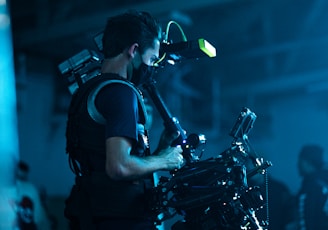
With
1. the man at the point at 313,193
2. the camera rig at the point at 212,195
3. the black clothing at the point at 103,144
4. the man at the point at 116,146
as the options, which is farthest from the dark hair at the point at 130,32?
the man at the point at 313,193

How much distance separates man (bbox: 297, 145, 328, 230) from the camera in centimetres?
523

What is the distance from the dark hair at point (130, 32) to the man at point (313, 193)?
3.35 m

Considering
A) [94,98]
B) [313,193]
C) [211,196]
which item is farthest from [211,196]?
[313,193]

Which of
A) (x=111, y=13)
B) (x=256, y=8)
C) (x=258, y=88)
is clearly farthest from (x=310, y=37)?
(x=111, y=13)

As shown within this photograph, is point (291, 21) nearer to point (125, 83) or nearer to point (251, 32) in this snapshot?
point (251, 32)

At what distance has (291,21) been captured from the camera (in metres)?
8.23

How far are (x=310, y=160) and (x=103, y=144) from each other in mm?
3821

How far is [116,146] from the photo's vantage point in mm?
2178

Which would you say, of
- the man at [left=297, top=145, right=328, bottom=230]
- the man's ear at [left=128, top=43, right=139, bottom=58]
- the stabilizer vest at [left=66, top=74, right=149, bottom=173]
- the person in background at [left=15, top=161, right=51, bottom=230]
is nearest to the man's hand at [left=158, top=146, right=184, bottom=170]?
the stabilizer vest at [left=66, top=74, right=149, bottom=173]

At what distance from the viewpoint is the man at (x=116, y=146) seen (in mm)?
2203

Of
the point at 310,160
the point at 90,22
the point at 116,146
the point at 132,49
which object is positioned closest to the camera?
the point at 116,146

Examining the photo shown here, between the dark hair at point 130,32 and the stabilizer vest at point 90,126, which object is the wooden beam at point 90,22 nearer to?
the dark hair at point 130,32

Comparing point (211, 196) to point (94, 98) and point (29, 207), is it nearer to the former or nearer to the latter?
point (94, 98)

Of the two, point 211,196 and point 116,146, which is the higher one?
point 116,146
